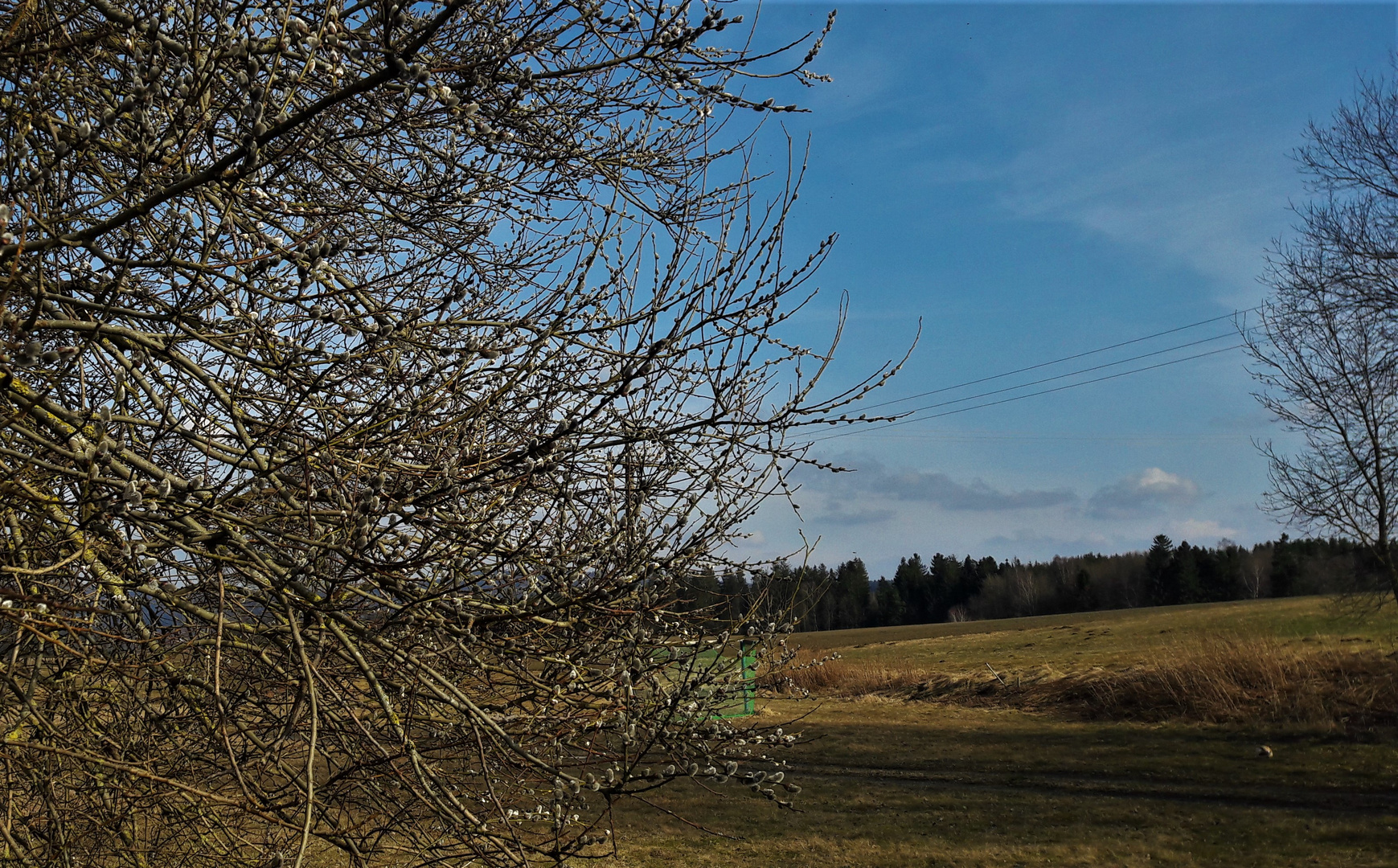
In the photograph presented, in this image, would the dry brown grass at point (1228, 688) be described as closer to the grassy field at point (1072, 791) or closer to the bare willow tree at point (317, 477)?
the grassy field at point (1072, 791)

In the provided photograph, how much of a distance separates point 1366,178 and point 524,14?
56.1 feet

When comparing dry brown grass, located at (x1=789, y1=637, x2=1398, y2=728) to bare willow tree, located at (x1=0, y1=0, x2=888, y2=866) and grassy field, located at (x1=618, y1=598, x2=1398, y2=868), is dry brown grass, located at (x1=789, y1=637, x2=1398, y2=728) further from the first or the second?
bare willow tree, located at (x1=0, y1=0, x2=888, y2=866)

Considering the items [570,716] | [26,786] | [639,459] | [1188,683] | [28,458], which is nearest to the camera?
[28,458]

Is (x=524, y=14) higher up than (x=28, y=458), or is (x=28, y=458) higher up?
(x=524, y=14)

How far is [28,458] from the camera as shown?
218cm

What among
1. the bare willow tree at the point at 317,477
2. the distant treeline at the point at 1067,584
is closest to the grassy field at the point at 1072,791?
the bare willow tree at the point at 317,477

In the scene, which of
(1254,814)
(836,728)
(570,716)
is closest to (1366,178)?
(1254,814)

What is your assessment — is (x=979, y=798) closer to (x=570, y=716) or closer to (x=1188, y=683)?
(x=1188, y=683)

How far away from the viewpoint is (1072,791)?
12492 millimetres

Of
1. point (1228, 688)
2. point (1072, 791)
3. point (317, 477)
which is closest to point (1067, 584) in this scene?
point (1228, 688)

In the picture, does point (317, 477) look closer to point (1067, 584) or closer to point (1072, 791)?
point (1072, 791)

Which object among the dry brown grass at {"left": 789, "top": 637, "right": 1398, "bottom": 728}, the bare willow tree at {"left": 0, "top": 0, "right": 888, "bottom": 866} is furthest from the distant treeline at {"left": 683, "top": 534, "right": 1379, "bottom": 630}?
the bare willow tree at {"left": 0, "top": 0, "right": 888, "bottom": 866}

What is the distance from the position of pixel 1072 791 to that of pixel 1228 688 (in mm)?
7359

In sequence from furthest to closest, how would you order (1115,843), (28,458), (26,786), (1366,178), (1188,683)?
1. (1188,683)
2. (1366,178)
3. (1115,843)
4. (26,786)
5. (28,458)
